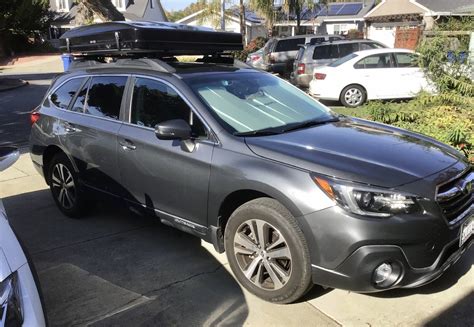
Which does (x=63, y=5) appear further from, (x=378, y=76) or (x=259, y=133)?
(x=259, y=133)

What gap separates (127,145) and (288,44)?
18.3 m

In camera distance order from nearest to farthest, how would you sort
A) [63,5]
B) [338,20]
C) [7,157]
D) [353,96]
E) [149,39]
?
[7,157]
[149,39]
[353,96]
[338,20]
[63,5]

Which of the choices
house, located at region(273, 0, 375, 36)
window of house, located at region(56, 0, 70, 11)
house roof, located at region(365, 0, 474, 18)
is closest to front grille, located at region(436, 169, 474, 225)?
house roof, located at region(365, 0, 474, 18)

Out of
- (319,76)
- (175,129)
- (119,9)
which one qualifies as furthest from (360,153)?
(119,9)

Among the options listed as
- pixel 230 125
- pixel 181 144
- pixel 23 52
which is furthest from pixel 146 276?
pixel 23 52

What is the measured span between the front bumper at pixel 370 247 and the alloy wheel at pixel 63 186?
2.98 meters

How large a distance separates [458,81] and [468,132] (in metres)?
1.39

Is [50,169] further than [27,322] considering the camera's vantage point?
Yes

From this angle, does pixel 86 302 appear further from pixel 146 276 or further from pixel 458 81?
pixel 458 81

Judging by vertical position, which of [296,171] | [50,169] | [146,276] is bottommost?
[146,276]

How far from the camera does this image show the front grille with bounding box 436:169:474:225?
3.12 m

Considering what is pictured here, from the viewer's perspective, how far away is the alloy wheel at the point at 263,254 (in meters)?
3.26

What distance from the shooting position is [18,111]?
13.3 metres

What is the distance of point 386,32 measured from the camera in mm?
36688
